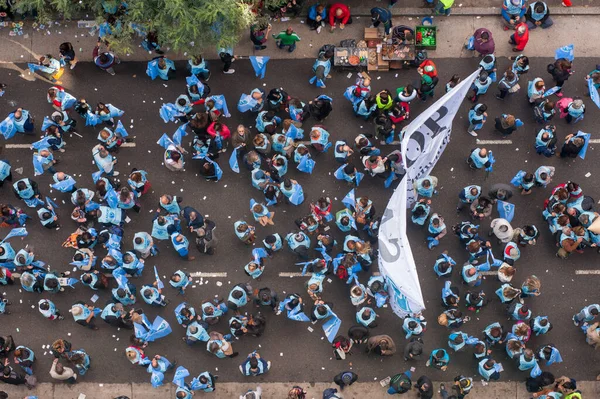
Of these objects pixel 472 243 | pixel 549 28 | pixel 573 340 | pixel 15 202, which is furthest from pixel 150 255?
pixel 549 28

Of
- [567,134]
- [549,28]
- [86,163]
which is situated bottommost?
[86,163]

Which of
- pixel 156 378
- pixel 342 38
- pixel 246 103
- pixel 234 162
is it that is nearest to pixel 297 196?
pixel 234 162

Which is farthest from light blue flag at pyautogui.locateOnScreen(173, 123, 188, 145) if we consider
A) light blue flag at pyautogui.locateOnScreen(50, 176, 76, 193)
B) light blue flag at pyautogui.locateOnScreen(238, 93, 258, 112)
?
light blue flag at pyautogui.locateOnScreen(50, 176, 76, 193)

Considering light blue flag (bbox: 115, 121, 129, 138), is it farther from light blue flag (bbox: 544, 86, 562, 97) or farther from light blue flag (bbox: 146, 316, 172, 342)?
light blue flag (bbox: 544, 86, 562, 97)

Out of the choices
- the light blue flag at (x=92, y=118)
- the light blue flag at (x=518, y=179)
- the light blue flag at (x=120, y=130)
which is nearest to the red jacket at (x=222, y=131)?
the light blue flag at (x=120, y=130)

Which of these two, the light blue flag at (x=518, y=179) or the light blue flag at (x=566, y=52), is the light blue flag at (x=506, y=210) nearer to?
the light blue flag at (x=518, y=179)

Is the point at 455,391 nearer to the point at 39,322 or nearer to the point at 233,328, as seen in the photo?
the point at 233,328
